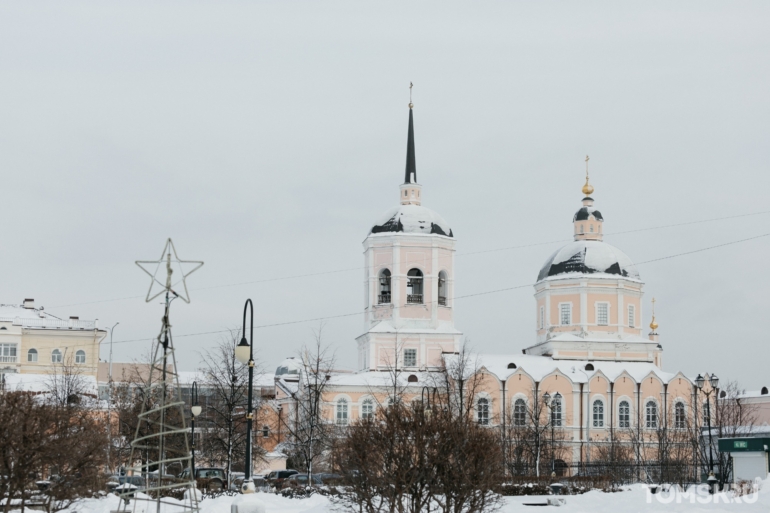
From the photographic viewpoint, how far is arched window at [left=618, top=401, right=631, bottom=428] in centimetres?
6525

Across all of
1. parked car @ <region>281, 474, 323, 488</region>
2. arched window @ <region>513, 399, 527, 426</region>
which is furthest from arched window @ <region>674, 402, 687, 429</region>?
parked car @ <region>281, 474, 323, 488</region>

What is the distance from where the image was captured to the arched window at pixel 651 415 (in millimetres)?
65375

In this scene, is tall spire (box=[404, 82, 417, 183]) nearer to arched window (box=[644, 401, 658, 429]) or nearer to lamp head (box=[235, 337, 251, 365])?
arched window (box=[644, 401, 658, 429])

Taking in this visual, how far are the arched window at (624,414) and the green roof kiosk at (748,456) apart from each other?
28996 mm

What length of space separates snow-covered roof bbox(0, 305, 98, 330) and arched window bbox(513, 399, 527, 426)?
29332mm

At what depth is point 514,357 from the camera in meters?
67.4

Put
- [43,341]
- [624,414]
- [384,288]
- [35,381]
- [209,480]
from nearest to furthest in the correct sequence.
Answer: [209,480]
[35,381]
[384,288]
[624,414]
[43,341]

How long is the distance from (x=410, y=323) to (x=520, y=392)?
7.29 m

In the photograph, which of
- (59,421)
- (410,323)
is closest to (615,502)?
(59,421)

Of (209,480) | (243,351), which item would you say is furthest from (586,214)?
(243,351)

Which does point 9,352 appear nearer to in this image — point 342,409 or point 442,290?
point 342,409

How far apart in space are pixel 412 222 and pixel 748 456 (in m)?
31.4

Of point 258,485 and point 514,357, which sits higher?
point 514,357

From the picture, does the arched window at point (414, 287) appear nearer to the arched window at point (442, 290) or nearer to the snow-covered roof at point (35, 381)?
the arched window at point (442, 290)
